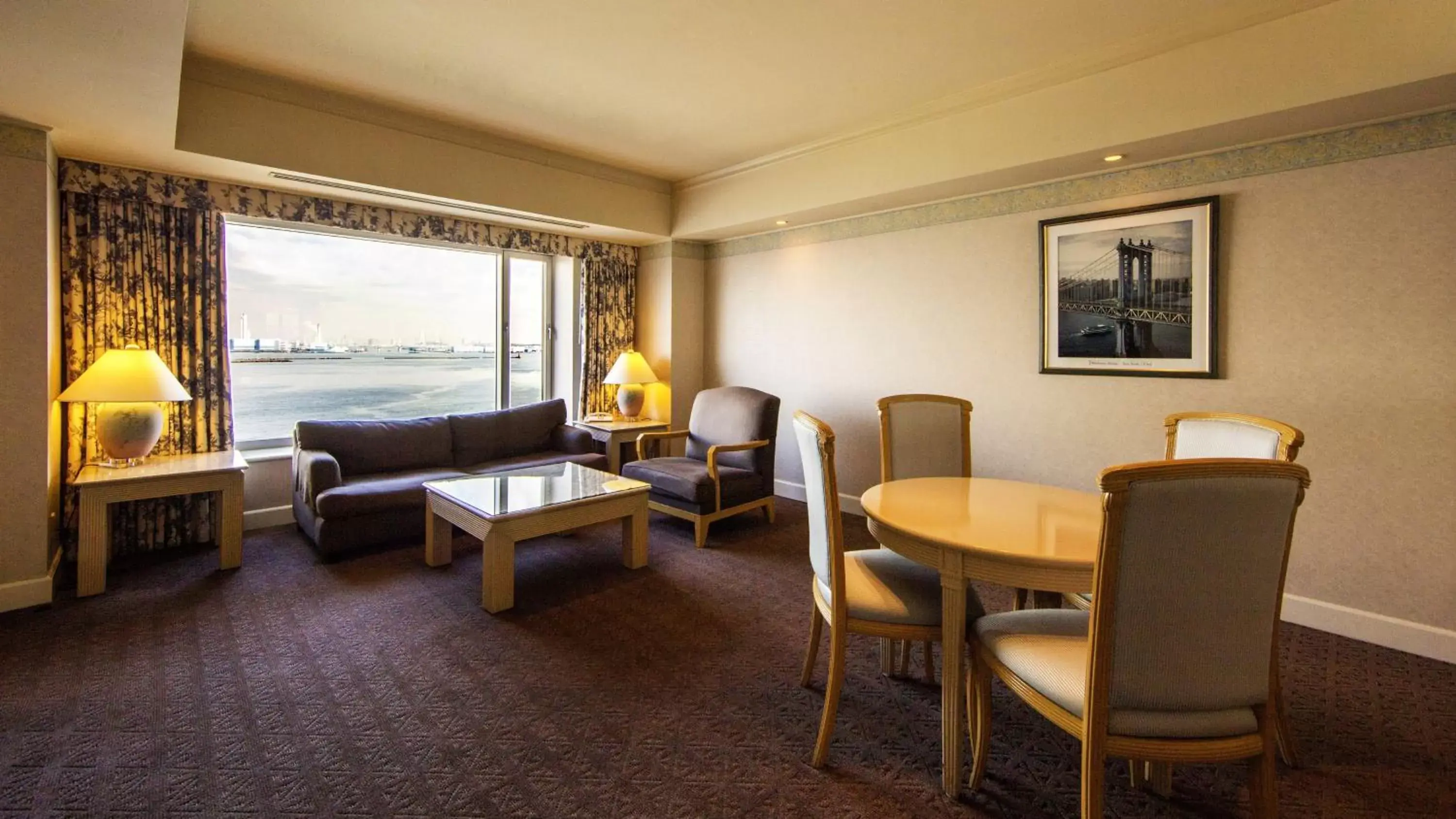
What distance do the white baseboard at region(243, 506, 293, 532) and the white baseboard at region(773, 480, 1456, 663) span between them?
3.86m

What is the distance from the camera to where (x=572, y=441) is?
200 inches

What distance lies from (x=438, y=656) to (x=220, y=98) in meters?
3.13

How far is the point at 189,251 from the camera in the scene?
3.89 m

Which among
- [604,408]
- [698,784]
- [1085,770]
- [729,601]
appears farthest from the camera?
[604,408]

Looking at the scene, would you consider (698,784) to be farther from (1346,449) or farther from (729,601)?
(1346,449)

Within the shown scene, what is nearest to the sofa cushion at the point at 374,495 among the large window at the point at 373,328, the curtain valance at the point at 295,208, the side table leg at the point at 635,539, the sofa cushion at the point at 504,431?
the sofa cushion at the point at 504,431

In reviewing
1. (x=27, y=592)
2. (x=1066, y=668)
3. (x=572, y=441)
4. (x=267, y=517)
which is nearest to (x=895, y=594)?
(x=1066, y=668)

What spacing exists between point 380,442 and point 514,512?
1858mm

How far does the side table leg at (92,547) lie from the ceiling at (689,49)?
2296 millimetres

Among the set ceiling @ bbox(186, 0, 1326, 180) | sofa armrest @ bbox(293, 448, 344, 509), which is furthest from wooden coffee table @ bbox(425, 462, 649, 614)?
ceiling @ bbox(186, 0, 1326, 180)

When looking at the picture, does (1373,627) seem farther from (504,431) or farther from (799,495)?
(504,431)

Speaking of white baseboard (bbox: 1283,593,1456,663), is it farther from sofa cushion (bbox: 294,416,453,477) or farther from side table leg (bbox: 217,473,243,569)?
side table leg (bbox: 217,473,243,569)

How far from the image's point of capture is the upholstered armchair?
13.7 feet

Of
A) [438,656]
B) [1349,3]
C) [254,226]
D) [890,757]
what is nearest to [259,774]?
[438,656]
